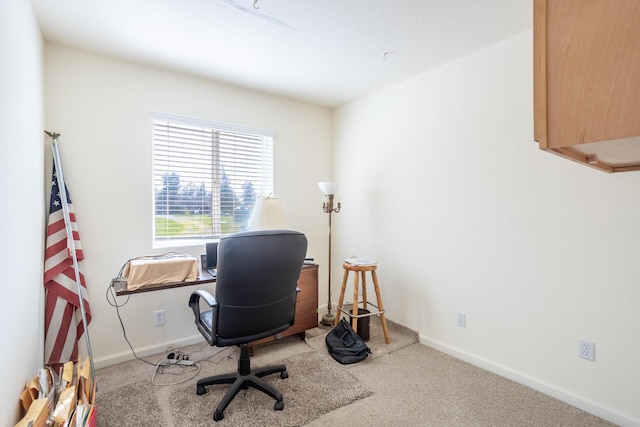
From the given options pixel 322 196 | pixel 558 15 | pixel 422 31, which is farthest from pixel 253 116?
pixel 558 15

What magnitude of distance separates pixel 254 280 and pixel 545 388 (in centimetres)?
203

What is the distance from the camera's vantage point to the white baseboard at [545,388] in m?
Answer: 1.78

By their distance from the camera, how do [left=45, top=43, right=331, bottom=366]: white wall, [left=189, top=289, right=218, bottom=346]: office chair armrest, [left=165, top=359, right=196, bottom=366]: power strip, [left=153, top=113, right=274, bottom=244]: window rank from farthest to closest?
[left=153, top=113, right=274, bottom=244]: window, [left=165, top=359, right=196, bottom=366]: power strip, [left=45, top=43, right=331, bottom=366]: white wall, [left=189, top=289, right=218, bottom=346]: office chair armrest

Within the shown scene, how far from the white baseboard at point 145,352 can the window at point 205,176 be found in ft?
2.90

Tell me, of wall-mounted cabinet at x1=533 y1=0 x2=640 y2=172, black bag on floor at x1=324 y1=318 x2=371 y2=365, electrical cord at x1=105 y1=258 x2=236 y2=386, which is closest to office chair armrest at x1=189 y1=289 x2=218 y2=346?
electrical cord at x1=105 y1=258 x2=236 y2=386

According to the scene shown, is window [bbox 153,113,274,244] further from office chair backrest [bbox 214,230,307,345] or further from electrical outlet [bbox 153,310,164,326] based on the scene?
office chair backrest [bbox 214,230,307,345]

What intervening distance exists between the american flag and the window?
24.9 inches

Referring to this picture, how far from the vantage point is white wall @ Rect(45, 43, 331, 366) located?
2.33m

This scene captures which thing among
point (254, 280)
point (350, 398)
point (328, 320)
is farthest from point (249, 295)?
point (328, 320)

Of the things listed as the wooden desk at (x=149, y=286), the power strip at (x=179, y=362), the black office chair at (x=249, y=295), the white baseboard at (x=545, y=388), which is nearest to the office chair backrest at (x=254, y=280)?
the black office chair at (x=249, y=295)

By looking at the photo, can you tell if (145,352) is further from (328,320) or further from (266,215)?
(328,320)

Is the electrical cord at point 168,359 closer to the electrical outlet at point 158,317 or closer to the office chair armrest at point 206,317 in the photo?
the electrical outlet at point 158,317

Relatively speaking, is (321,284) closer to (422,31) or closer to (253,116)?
(253,116)

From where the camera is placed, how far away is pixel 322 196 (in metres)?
3.72
